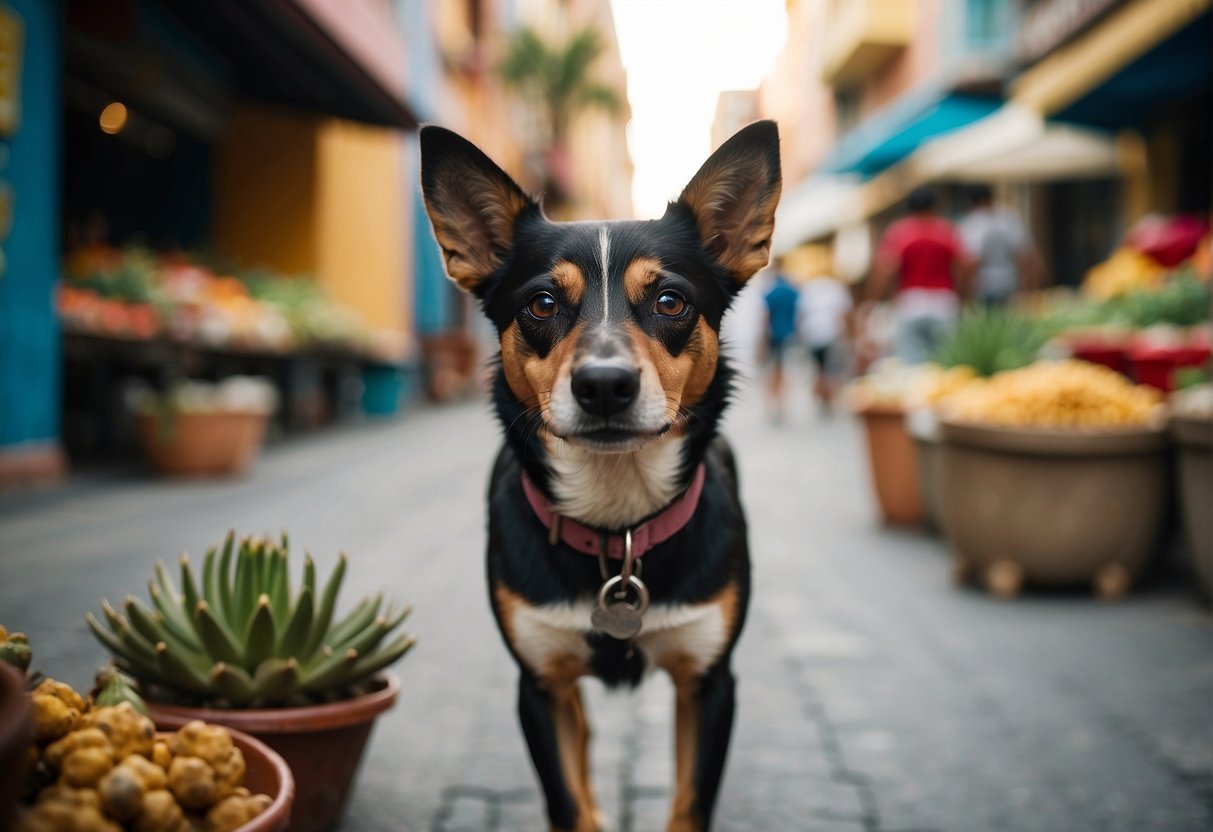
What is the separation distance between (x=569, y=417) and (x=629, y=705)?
5.75 feet

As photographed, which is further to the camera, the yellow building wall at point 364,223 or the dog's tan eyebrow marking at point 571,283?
the yellow building wall at point 364,223

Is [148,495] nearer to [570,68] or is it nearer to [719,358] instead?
[719,358]

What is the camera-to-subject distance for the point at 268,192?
13.5 m

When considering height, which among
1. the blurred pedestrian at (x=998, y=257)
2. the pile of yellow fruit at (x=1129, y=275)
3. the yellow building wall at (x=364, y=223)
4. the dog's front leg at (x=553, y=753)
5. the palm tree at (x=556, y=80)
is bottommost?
the dog's front leg at (x=553, y=753)

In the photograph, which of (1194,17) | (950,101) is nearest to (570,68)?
(950,101)

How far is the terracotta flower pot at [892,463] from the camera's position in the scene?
609cm

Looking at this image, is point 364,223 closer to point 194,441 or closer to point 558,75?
point 194,441

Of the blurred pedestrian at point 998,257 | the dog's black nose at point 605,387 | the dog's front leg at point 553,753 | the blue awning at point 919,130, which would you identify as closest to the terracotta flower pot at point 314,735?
the dog's front leg at point 553,753

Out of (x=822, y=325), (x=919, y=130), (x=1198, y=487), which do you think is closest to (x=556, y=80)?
(x=919, y=130)

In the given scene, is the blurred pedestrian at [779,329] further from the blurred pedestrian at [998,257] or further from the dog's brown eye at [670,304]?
the dog's brown eye at [670,304]

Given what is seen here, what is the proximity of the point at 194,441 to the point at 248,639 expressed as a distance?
5983 millimetres

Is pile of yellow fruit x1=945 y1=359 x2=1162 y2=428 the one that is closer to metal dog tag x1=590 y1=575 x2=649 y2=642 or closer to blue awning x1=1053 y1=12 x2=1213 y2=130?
metal dog tag x1=590 y1=575 x2=649 y2=642

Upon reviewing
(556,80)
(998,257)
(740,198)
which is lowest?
(740,198)

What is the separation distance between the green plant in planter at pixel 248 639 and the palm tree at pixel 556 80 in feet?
76.7
